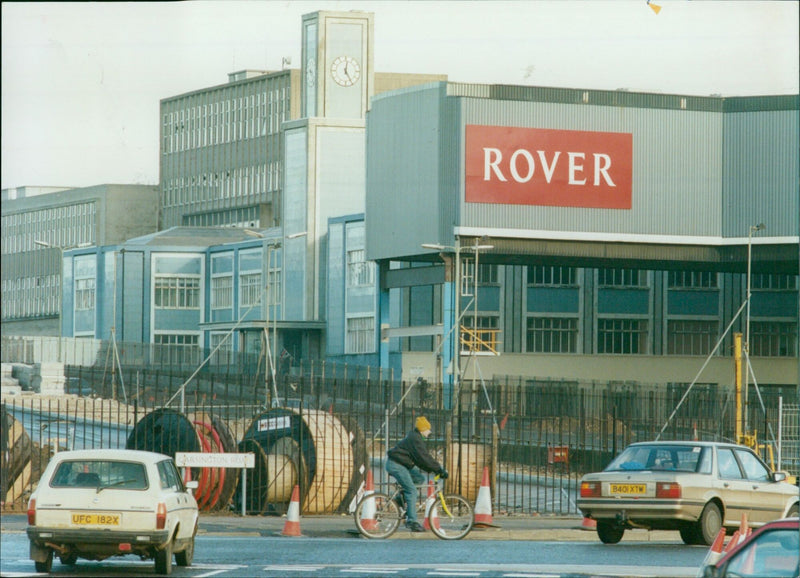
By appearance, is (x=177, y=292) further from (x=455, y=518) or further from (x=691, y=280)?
(x=455, y=518)

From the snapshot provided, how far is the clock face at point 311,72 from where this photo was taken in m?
88.1

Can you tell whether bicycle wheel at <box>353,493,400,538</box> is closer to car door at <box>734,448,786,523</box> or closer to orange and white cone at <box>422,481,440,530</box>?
orange and white cone at <box>422,481,440,530</box>

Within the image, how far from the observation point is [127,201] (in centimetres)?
13638

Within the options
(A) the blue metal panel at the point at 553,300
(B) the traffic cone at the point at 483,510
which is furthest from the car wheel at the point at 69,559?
(A) the blue metal panel at the point at 553,300

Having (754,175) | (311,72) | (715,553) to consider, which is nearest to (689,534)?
(715,553)

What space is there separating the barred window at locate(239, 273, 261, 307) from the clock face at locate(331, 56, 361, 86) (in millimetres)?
14296

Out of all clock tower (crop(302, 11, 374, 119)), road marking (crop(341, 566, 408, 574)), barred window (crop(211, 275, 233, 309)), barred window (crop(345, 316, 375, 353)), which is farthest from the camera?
barred window (crop(211, 275, 233, 309))

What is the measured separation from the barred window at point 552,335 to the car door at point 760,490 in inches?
2427

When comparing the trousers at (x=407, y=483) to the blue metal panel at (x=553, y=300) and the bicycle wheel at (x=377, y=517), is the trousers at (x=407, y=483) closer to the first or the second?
the bicycle wheel at (x=377, y=517)

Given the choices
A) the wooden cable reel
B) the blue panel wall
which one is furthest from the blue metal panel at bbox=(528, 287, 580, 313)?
the wooden cable reel

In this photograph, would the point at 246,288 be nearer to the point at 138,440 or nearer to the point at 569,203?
the point at 569,203

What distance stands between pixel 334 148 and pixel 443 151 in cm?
3322

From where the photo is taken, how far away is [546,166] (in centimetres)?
6175

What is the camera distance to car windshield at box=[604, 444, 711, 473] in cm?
2205
